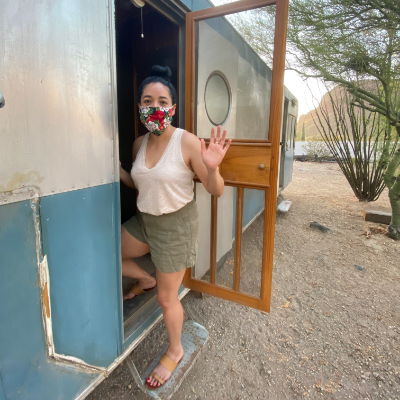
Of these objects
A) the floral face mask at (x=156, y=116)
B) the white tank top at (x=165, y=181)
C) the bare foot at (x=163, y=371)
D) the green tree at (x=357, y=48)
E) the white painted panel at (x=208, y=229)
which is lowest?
the bare foot at (x=163, y=371)

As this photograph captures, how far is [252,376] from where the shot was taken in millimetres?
2025

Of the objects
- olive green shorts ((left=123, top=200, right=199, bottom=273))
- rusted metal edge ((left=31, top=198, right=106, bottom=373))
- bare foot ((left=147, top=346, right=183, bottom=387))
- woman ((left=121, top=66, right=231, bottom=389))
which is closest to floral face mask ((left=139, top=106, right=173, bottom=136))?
woman ((left=121, top=66, right=231, bottom=389))

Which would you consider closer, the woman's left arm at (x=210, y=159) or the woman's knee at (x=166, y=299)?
the woman's left arm at (x=210, y=159)

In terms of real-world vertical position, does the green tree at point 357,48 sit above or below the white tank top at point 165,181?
above

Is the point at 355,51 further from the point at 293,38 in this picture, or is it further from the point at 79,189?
the point at 79,189

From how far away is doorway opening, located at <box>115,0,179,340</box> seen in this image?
2297 millimetres

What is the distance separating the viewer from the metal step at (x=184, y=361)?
1.79m

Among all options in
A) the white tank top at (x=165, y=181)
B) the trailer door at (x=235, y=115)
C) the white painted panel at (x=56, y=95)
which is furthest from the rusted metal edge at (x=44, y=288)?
the trailer door at (x=235, y=115)

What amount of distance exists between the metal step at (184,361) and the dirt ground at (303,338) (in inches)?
3.5

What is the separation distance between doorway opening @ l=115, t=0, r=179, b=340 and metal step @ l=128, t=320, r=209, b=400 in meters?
0.35

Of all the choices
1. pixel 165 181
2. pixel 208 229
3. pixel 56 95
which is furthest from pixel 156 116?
pixel 208 229

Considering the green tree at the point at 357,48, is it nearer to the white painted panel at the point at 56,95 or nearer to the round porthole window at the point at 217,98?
the round porthole window at the point at 217,98

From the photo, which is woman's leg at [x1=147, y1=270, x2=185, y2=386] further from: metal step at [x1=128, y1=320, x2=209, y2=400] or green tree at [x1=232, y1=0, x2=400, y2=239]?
green tree at [x1=232, y1=0, x2=400, y2=239]

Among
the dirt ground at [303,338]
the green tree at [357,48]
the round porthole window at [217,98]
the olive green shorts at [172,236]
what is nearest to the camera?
the olive green shorts at [172,236]
